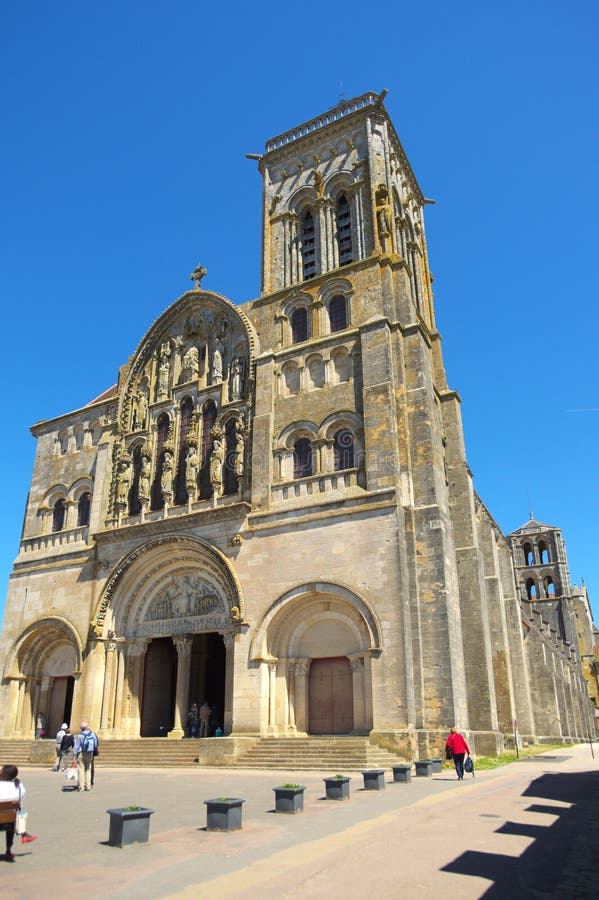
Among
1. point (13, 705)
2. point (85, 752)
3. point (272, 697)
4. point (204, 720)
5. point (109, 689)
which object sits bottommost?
point (85, 752)

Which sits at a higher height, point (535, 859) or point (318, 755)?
point (318, 755)

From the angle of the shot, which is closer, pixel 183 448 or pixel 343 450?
pixel 343 450

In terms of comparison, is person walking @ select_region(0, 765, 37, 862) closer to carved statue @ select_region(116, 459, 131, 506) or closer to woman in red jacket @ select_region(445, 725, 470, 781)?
woman in red jacket @ select_region(445, 725, 470, 781)

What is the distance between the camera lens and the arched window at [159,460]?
95.9 feet

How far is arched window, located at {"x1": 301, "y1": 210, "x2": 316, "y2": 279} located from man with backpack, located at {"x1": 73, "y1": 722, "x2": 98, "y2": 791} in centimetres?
2127

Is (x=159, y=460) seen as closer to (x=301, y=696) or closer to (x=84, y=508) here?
(x=84, y=508)

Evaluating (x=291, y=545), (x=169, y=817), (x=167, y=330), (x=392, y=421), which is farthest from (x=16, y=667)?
(x=169, y=817)

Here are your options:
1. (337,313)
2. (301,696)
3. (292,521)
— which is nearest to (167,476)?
(292,521)

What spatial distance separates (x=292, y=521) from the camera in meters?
24.0

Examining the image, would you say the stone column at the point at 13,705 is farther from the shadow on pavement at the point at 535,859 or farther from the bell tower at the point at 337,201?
the shadow on pavement at the point at 535,859

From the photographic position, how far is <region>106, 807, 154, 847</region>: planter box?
27.0 ft

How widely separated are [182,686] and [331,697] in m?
6.32

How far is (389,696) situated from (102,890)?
1504 centimetres

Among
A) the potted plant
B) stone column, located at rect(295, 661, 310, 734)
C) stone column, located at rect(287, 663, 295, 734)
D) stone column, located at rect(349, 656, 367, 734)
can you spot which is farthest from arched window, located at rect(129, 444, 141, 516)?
the potted plant
